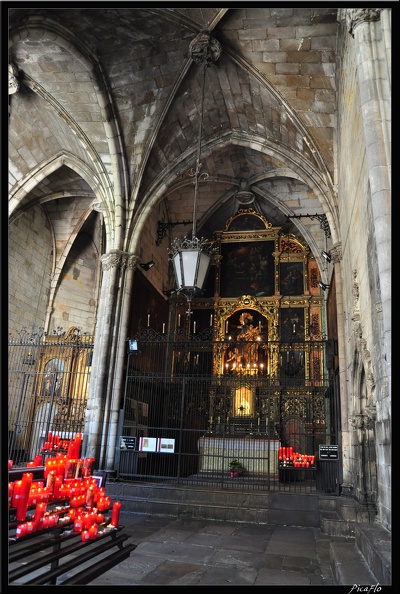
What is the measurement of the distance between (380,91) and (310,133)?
577cm

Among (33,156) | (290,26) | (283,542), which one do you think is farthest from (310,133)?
(283,542)

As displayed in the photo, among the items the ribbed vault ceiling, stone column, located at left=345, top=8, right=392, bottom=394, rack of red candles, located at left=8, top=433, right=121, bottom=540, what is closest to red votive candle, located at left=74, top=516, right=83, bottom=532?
rack of red candles, located at left=8, top=433, right=121, bottom=540

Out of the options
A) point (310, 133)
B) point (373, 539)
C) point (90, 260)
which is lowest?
point (373, 539)

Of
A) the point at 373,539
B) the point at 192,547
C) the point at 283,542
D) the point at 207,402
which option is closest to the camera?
the point at 373,539

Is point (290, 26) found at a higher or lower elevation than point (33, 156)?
higher

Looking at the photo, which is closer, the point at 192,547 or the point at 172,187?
the point at 192,547

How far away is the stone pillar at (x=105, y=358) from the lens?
9258 millimetres

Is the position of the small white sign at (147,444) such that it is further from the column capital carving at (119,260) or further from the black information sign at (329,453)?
the column capital carving at (119,260)

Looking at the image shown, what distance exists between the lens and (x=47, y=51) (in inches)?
353

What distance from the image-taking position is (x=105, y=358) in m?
9.74

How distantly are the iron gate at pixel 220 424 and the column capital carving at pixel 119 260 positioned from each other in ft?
5.93

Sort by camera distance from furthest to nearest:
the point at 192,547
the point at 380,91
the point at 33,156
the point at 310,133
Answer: the point at 33,156
the point at 310,133
the point at 192,547
the point at 380,91

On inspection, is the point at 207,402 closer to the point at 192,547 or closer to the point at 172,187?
the point at 172,187

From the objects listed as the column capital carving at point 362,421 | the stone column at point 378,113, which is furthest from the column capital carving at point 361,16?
the column capital carving at point 362,421
